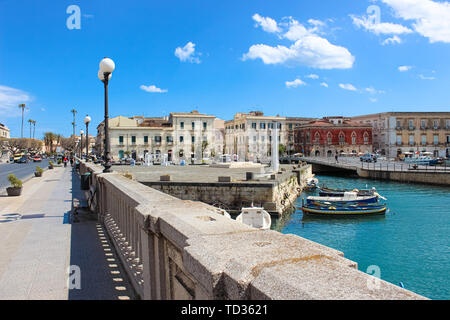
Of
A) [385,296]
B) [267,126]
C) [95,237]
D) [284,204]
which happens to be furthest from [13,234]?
[267,126]

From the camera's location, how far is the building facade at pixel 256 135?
78.8 m

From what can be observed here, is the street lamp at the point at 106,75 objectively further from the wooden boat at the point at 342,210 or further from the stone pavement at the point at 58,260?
the wooden boat at the point at 342,210

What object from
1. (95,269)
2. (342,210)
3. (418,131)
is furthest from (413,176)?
(95,269)

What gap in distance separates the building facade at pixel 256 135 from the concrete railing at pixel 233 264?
70.2 meters

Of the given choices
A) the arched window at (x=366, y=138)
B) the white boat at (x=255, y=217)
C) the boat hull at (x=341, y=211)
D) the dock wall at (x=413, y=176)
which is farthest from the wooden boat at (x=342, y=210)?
the arched window at (x=366, y=138)

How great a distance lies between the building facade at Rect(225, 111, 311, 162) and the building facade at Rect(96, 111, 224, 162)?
7.88 m

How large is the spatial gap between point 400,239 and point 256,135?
62045 millimetres

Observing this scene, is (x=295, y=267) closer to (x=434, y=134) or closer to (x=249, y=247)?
Answer: (x=249, y=247)

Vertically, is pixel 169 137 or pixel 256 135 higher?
pixel 256 135

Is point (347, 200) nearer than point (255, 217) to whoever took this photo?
No

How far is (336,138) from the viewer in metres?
79.1

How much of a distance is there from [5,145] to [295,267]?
111 metres

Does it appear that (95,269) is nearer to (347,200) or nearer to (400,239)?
(400,239)
